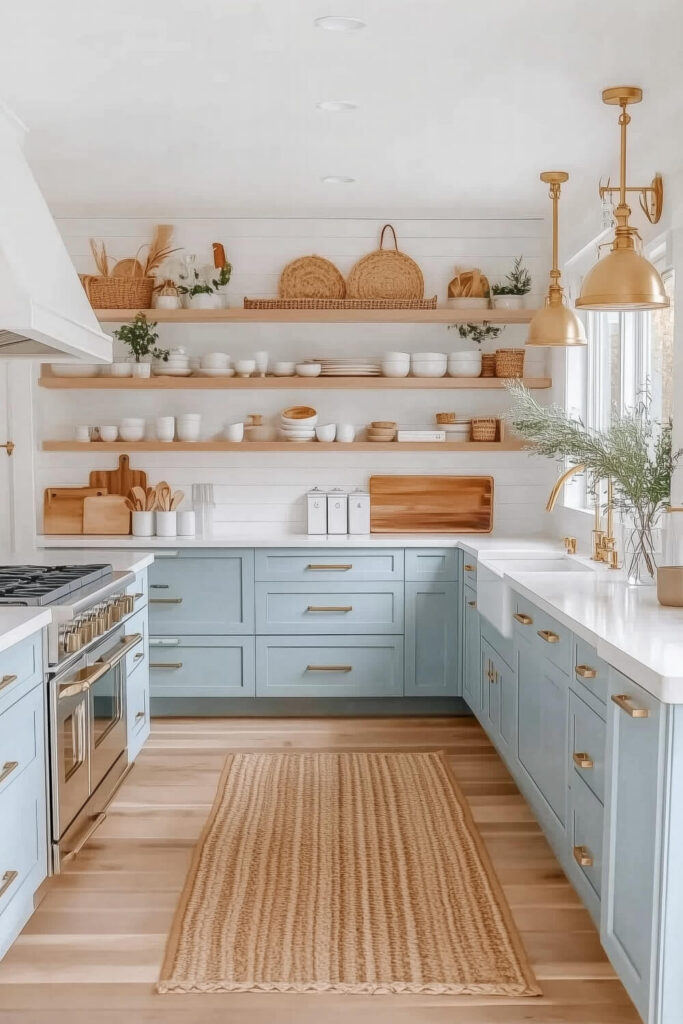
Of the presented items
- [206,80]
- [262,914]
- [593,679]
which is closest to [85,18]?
[206,80]

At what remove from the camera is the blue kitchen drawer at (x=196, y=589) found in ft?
16.1

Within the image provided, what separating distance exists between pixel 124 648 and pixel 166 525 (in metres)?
1.53

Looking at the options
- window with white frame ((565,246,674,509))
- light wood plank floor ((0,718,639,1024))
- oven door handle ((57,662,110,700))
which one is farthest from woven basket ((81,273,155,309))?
oven door handle ((57,662,110,700))

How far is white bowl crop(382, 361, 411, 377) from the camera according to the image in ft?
17.2

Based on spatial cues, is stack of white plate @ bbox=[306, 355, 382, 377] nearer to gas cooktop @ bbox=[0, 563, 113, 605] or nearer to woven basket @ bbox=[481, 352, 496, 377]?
woven basket @ bbox=[481, 352, 496, 377]

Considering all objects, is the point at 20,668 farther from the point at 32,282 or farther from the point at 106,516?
the point at 106,516

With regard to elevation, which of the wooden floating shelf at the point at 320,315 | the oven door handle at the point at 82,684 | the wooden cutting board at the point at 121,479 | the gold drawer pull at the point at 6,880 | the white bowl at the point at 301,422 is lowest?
the gold drawer pull at the point at 6,880

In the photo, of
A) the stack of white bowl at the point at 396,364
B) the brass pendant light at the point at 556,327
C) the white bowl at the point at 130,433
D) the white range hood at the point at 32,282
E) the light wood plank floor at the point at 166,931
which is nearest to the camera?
the light wood plank floor at the point at 166,931

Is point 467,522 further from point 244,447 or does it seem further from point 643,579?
point 643,579

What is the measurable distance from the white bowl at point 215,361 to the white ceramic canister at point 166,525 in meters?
0.80

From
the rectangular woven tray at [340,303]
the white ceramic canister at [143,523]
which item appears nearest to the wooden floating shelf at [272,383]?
the rectangular woven tray at [340,303]

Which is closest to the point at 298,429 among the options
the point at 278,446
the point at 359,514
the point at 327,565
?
the point at 278,446

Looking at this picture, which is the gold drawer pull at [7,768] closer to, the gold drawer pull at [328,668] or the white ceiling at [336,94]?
the white ceiling at [336,94]

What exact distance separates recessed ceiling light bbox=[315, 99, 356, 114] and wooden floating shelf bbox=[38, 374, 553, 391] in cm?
176
